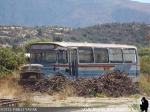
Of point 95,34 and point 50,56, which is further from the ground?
point 95,34

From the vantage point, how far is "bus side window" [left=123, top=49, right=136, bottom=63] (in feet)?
126

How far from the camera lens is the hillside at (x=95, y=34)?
110 m

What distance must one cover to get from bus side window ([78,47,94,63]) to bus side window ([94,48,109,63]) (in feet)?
1.25

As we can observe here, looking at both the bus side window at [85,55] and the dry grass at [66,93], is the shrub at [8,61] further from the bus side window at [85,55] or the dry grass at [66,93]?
the dry grass at [66,93]

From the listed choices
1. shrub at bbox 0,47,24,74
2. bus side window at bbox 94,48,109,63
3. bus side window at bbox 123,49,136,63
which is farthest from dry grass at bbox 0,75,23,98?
bus side window at bbox 123,49,136,63

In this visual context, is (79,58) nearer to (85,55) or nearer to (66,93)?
(85,55)

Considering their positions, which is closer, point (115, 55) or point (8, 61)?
point (115, 55)

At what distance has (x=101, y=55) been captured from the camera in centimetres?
3662

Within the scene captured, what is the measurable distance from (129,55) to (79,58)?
5.36m

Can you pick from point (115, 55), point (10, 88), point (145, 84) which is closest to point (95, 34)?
point (115, 55)

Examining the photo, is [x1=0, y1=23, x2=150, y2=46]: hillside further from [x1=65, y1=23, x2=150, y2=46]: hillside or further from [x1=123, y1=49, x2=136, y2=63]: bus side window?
[x1=123, y1=49, x2=136, y2=63]: bus side window

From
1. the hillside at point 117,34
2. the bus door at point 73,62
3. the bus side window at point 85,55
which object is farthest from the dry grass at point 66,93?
the hillside at point 117,34

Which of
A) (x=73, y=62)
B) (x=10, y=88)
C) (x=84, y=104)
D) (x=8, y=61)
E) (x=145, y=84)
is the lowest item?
(x=145, y=84)

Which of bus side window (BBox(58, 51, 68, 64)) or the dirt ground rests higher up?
bus side window (BBox(58, 51, 68, 64))
